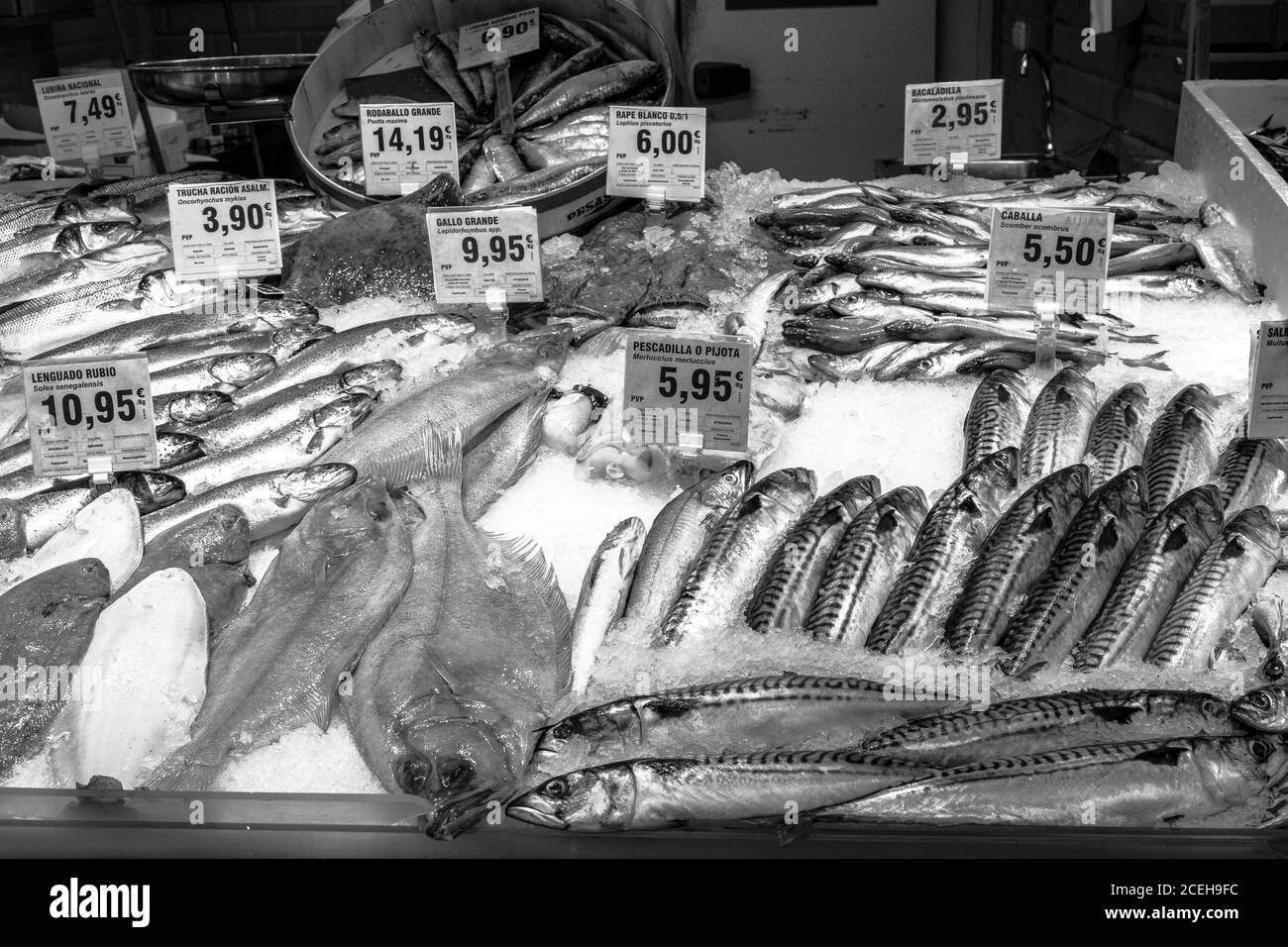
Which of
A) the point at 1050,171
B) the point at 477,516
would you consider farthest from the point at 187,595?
the point at 1050,171

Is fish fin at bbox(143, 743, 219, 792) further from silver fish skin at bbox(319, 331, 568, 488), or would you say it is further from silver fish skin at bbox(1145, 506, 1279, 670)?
silver fish skin at bbox(1145, 506, 1279, 670)

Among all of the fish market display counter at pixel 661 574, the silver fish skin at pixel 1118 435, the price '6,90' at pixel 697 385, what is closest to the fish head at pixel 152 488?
the fish market display counter at pixel 661 574

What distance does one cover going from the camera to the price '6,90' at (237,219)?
12.0 feet

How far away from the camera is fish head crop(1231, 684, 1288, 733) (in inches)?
69.9

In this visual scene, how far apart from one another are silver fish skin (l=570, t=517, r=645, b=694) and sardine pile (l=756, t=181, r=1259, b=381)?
3.71 ft

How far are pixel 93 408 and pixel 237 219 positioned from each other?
1.21 metres

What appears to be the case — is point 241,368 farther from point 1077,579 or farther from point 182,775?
point 1077,579

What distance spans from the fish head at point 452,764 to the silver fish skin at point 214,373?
5.88 feet

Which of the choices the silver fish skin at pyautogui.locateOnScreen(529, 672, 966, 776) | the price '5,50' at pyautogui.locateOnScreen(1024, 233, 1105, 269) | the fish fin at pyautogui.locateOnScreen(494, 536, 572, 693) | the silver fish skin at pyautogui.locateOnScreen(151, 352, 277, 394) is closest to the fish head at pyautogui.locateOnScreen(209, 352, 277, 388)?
the silver fish skin at pyautogui.locateOnScreen(151, 352, 277, 394)

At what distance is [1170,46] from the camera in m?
5.79

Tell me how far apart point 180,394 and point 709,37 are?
438 cm

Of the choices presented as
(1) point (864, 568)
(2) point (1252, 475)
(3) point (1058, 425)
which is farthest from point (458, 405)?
(2) point (1252, 475)

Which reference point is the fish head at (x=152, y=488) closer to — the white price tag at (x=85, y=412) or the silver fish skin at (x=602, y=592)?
the white price tag at (x=85, y=412)
